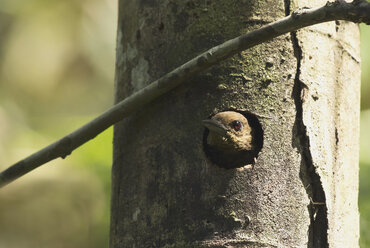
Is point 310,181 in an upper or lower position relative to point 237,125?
lower

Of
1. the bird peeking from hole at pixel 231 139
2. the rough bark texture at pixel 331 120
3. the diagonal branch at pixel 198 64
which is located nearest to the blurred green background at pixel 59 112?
the rough bark texture at pixel 331 120

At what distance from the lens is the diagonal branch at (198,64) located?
2.18 meters

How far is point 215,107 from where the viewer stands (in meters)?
2.62

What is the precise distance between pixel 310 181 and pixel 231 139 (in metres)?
0.38

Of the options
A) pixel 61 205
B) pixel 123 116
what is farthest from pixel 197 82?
pixel 61 205

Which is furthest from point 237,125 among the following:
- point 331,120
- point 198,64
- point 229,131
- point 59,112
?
point 59,112

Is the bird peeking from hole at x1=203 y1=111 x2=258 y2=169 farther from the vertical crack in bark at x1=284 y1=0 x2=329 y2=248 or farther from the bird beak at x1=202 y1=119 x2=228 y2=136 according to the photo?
the vertical crack in bark at x1=284 y1=0 x2=329 y2=248

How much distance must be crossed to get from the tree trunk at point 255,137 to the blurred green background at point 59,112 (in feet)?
5.74

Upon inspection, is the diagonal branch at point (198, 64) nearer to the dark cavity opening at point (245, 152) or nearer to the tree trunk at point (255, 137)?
the tree trunk at point (255, 137)

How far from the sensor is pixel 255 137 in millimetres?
2637

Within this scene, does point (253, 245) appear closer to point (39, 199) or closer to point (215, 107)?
point (215, 107)

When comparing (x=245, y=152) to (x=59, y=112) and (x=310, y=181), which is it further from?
(x=59, y=112)

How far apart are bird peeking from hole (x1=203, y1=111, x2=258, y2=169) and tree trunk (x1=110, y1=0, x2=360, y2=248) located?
0.04 metres

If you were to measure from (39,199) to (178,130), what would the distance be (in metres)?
5.51
